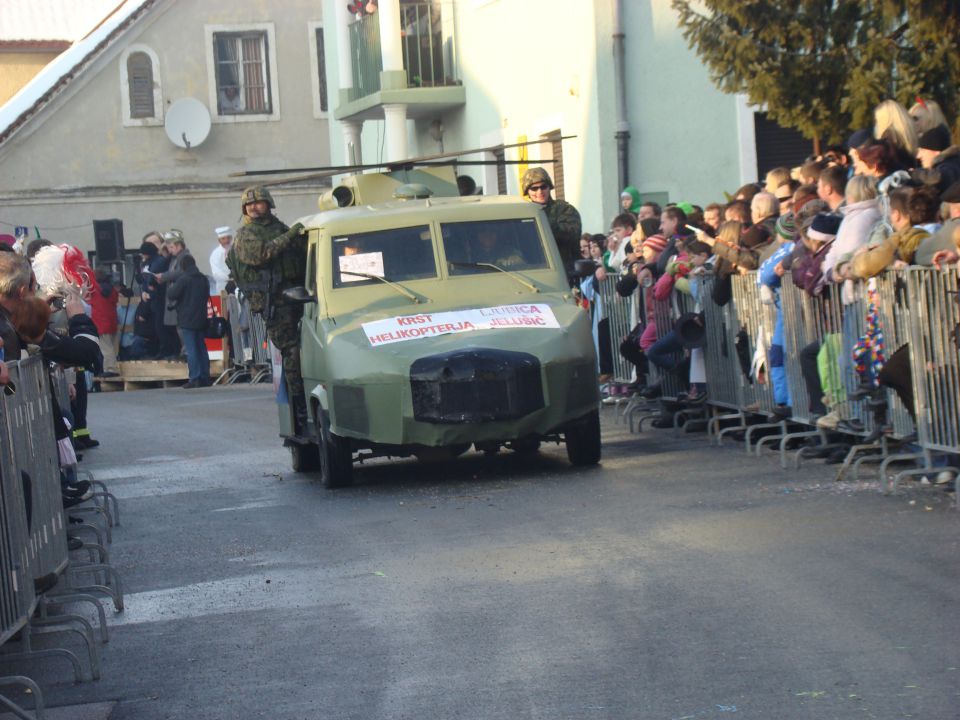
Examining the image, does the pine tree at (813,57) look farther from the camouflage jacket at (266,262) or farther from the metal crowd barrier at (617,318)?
the camouflage jacket at (266,262)

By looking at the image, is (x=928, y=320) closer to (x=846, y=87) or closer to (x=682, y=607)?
(x=682, y=607)

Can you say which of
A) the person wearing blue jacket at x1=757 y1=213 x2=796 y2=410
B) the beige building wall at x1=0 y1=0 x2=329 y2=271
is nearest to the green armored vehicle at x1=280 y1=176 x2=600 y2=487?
the person wearing blue jacket at x1=757 y1=213 x2=796 y2=410

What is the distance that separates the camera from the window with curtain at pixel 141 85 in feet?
158

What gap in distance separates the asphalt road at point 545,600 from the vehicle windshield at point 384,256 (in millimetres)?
1594

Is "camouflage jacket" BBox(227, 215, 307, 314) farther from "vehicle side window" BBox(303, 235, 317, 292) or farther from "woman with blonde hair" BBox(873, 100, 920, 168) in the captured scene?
"woman with blonde hair" BBox(873, 100, 920, 168)

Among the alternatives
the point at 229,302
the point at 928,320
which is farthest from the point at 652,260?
the point at 229,302

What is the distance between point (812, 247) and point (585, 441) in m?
2.18

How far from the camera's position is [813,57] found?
16828 millimetres

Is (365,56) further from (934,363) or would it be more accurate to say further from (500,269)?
(934,363)

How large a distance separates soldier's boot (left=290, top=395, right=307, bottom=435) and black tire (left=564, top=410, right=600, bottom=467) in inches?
95.0

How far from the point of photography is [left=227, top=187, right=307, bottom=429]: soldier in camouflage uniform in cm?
1505

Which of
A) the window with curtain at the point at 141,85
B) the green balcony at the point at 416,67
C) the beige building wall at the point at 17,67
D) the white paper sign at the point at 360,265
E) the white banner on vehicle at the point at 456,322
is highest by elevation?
the beige building wall at the point at 17,67

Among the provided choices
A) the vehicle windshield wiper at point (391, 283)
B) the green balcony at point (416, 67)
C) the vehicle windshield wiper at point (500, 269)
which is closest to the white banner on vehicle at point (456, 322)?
the vehicle windshield wiper at point (391, 283)

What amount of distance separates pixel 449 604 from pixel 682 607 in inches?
45.3
